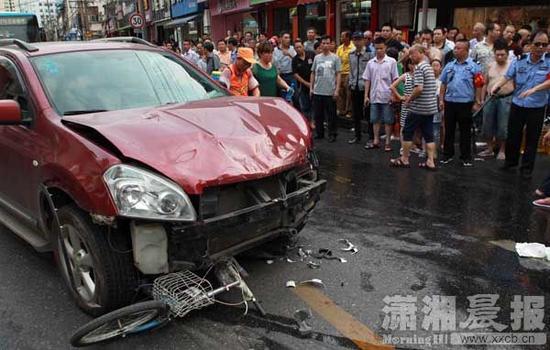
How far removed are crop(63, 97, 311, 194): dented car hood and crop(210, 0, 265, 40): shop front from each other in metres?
20.4

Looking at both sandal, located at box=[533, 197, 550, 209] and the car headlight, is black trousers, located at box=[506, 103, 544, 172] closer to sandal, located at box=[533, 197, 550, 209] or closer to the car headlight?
sandal, located at box=[533, 197, 550, 209]

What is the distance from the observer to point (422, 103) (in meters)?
7.02

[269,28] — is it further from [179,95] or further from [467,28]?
[179,95]

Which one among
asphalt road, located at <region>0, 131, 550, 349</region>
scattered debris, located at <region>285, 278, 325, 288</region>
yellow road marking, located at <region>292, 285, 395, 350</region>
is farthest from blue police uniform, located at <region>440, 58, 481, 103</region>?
yellow road marking, located at <region>292, 285, 395, 350</region>

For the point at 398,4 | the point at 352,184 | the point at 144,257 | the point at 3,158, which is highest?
the point at 398,4

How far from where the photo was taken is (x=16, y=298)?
12.3ft

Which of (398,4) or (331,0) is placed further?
(331,0)

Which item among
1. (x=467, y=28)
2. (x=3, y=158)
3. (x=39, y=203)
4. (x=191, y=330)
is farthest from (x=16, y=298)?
(x=467, y=28)

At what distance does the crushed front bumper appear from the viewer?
3029 mm

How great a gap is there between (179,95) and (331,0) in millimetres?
14954

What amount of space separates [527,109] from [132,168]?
556cm

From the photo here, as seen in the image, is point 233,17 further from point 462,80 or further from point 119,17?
point 119,17

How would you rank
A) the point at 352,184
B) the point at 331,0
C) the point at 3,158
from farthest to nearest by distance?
the point at 331,0 → the point at 352,184 → the point at 3,158

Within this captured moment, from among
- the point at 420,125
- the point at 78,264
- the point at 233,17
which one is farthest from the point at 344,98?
the point at 233,17
